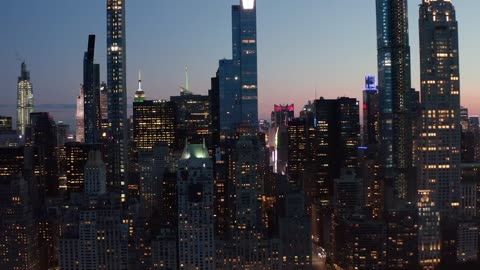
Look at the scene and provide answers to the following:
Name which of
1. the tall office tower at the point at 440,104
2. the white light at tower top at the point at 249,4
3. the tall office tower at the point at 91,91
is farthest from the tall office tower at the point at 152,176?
the tall office tower at the point at 440,104

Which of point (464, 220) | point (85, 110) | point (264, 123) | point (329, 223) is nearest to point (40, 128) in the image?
point (85, 110)

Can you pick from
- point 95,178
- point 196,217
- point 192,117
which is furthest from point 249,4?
point 196,217

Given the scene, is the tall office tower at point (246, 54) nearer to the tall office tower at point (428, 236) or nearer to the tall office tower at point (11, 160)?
the tall office tower at point (428, 236)

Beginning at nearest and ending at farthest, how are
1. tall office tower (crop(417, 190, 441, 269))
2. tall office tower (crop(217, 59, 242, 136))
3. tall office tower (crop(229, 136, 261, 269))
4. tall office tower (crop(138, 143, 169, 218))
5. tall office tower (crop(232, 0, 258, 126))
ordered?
tall office tower (crop(229, 136, 261, 269)), tall office tower (crop(417, 190, 441, 269)), tall office tower (crop(138, 143, 169, 218)), tall office tower (crop(232, 0, 258, 126)), tall office tower (crop(217, 59, 242, 136))

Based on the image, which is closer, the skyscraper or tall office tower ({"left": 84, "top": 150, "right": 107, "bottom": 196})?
tall office tower ({"left": 84, "top": 150, "right": 107, "bottom": 196})

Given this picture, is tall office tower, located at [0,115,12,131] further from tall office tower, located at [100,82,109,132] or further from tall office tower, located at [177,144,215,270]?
Result: tall office tower, located at [177,144,215,270]

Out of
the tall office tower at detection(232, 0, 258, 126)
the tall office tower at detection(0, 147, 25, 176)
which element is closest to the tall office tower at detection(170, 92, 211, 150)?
the tall office tower at detection(232, 0, 258, 126)

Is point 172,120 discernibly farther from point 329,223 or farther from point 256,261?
point 256,261
